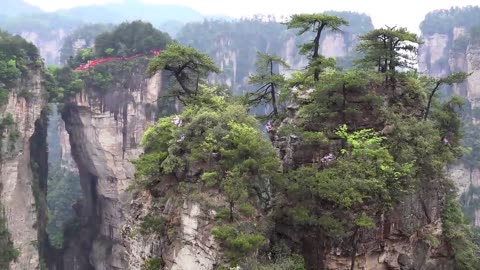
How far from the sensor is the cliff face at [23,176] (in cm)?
2052

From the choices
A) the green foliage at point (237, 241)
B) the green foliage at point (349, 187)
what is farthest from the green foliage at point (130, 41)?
the green foliage at point (237, 241)

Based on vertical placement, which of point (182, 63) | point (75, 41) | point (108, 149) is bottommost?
point (108, 149)

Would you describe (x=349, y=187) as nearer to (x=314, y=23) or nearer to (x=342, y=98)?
(x=342, y=98)

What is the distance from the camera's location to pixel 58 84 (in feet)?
79.9

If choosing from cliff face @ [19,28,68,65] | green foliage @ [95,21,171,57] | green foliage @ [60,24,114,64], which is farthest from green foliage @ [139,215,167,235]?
cliff face @ [19,28,68,65]

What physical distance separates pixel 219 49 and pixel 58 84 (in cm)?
3747

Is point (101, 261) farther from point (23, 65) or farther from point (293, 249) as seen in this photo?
point (293, 249)

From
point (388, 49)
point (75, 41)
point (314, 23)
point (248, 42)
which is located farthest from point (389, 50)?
point (248, 42)

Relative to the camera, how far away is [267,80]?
13.6 meters

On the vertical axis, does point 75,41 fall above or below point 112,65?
above

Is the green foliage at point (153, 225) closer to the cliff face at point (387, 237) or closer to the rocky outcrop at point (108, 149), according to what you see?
the cliff face at point (387, 237)

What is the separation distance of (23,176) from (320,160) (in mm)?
15392

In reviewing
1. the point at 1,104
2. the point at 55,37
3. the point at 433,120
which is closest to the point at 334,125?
the point at 433,120

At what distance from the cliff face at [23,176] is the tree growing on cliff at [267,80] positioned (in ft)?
36.9
